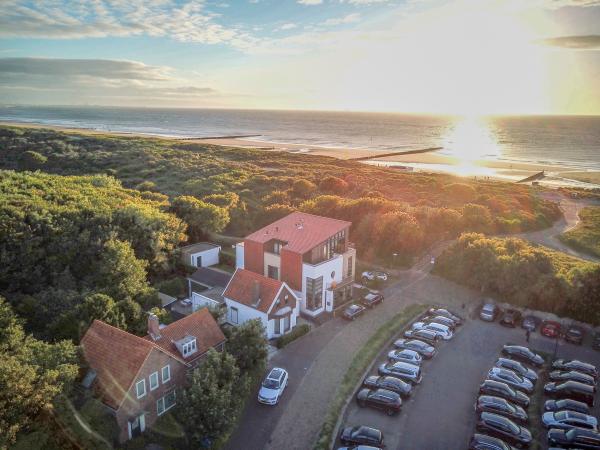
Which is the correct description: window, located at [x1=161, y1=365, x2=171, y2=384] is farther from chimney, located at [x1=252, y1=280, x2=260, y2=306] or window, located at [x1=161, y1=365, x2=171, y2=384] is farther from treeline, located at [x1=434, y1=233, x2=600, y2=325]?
treeline, located at [x1=434, y1=233, x2=600, y2=325]

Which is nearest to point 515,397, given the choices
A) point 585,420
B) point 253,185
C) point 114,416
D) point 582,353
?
point 585,420

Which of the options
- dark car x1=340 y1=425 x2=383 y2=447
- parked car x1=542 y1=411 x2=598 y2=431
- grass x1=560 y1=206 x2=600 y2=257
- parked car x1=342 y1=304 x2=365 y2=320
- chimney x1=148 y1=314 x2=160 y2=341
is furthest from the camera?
grass x1=560 y1=206 x2=600 y2=257

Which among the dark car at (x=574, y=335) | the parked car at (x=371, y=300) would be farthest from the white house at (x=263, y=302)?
the dark car at (x=574, y=335)

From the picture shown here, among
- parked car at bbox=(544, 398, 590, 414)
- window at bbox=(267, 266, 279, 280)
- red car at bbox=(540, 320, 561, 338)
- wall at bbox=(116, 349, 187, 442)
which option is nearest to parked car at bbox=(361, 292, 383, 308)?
window at bbox=(267, 266, 279, 280)

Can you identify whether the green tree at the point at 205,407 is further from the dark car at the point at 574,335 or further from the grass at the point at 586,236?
the grass at the point at 586,236

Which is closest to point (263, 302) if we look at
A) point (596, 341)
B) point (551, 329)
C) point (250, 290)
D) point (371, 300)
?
point (250, 290)
